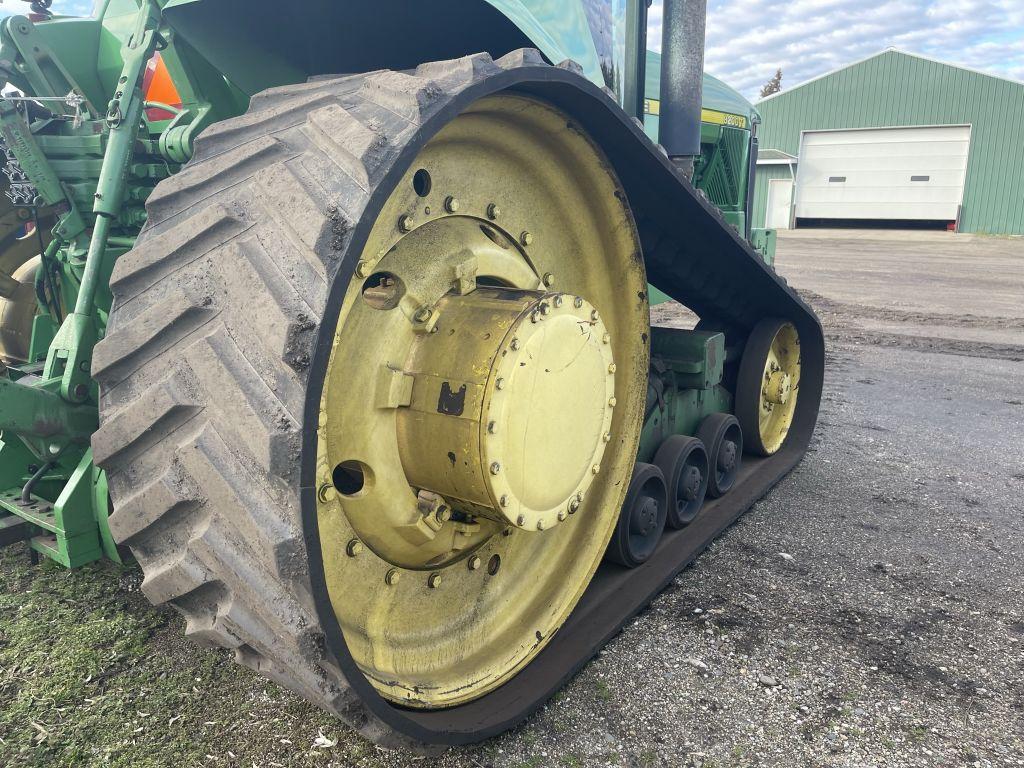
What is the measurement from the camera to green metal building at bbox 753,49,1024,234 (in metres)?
23.2

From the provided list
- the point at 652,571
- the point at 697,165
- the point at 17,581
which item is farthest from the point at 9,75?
the point at 697,165

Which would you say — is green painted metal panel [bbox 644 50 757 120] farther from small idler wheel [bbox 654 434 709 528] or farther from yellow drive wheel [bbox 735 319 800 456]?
small idler wheel [bbox 654 434 709 528]

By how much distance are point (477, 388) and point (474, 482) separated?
0.22 metres

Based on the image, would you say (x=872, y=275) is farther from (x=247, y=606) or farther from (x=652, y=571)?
(x=247, y=606)

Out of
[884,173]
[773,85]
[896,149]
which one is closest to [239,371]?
[884,173]

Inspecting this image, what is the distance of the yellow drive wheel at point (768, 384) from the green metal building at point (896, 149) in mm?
20975

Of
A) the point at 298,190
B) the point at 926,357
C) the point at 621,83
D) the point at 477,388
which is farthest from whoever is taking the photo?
the point at 926,357

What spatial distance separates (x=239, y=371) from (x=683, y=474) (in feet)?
7.38

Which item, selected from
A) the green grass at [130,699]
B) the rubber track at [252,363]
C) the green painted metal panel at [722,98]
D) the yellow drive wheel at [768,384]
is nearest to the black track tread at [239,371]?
the rubber track at [252,363]

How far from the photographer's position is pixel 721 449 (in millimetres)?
3459

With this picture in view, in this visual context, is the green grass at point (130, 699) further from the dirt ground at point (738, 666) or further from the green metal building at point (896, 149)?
the green metal building at point (896, 149)

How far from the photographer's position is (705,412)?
3.54m

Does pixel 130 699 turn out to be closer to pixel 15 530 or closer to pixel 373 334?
pixel 15 530

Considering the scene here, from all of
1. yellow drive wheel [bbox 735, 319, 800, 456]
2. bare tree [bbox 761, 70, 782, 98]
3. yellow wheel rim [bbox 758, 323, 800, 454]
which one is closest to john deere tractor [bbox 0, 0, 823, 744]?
yellow drive wheel [bbox 735, 319, 800, 456]
